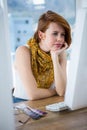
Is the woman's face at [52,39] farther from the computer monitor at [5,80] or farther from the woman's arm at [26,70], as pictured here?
the computer monitor at [5,80]

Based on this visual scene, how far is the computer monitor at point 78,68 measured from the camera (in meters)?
0.96

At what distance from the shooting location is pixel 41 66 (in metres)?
1.96

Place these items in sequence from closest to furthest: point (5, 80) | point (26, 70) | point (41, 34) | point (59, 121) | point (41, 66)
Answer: point (5, 80) < point (59, 121) < point (26, 70) < point (41, 66) < point (41, 34)

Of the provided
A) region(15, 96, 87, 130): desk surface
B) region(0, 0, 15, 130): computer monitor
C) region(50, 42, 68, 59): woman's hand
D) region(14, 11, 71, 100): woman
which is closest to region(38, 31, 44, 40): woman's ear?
region(14, 11, 71, 100): woman

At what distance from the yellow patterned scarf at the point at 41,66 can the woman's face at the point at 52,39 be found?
7 centimetres

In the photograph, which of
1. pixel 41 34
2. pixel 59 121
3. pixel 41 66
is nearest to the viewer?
pixel 59 121

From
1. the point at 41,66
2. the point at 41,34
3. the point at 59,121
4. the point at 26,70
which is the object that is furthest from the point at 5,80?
the point at 41,34

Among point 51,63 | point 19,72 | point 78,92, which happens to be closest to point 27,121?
point 78,92

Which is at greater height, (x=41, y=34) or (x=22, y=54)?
(x=41, y=34)

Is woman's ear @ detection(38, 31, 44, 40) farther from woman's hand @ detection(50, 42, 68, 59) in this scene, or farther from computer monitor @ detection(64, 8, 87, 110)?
computer monitor @ detection(64, 8, 87, 110)

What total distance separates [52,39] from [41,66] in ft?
0.93

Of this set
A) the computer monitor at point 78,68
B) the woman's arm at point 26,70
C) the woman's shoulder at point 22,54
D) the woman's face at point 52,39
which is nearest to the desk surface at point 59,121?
the computer monitor at point 78,68

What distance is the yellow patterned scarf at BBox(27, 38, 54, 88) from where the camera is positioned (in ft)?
6.22

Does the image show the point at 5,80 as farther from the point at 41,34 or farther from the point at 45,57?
the point at 41,34
